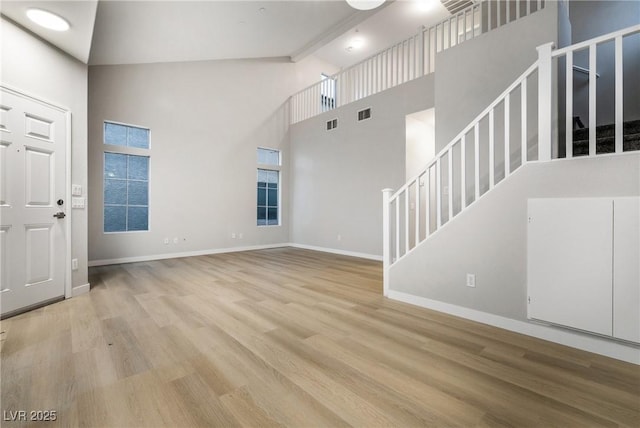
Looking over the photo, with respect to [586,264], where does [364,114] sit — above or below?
above

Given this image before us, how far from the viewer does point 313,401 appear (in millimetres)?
1501

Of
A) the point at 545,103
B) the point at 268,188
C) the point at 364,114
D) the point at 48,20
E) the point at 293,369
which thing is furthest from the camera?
the point at 268,188

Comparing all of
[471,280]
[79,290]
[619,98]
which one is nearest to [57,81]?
[79,290]

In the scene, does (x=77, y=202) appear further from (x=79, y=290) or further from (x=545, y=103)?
(x=545, y=103)

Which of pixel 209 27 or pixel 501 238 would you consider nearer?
pixel 501 238

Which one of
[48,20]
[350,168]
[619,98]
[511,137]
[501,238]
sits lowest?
[501,238]

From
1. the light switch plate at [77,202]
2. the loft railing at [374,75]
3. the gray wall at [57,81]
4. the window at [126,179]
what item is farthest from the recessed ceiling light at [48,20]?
the loft railing at [374,75]

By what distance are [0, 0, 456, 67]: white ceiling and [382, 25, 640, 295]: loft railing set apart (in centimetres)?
348

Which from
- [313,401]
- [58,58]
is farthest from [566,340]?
[58,58]

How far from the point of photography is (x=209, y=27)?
193 inches

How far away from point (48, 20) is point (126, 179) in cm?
342

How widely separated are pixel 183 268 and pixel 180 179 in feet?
7.05

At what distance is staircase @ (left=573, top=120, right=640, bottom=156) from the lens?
252 centimetres

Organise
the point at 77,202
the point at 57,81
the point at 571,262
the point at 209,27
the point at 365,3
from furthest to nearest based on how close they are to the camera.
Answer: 1. the point at 209,27
2. the point at 365,3
3. the point at 77,202
4. the point at 57,81
5. the point at 571,262
